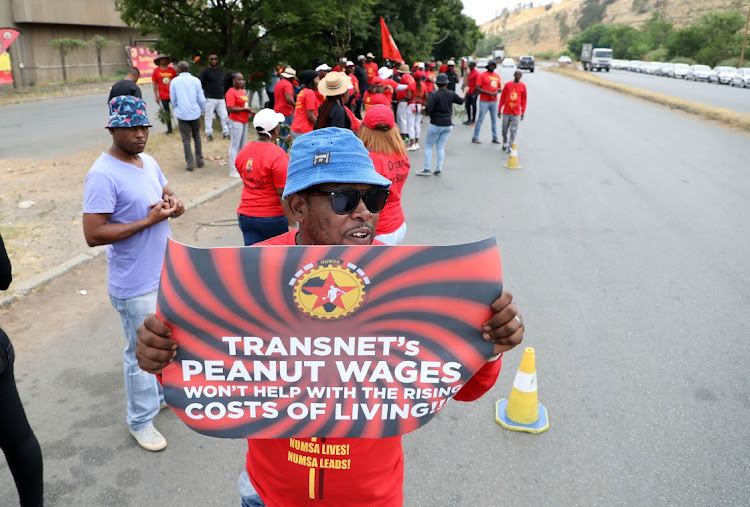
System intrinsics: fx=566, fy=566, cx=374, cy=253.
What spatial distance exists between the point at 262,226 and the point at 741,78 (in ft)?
133

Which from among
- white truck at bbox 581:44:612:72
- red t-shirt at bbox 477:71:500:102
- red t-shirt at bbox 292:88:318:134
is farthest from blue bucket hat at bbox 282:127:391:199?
white truck at bbox 581:44:612:72

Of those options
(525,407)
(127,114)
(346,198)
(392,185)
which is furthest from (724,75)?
(346,198)

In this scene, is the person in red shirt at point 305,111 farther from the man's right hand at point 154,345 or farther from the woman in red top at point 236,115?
the man's right hand at point 154,345

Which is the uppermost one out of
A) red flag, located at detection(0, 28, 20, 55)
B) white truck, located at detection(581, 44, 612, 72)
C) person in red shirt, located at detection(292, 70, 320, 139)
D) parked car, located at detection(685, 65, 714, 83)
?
white truck, located at detection(581, 44, 612, 72)

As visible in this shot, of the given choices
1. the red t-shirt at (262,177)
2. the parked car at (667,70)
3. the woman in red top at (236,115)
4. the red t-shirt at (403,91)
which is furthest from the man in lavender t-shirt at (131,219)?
the parked car at (667,70)

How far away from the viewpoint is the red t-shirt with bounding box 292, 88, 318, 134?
374 inches

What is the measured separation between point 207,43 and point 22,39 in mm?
19838

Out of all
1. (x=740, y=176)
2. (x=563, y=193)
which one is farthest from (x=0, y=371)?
(x=740, y=176)

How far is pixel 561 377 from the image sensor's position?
4188 mm

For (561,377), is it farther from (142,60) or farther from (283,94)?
(142,60)

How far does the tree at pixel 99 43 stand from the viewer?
105ft

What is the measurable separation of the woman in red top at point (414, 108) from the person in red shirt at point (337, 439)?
12.0m

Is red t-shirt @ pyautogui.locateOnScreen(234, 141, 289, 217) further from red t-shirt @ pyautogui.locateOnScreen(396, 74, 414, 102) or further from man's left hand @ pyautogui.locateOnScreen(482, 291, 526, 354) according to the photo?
red t-shirt @ pyautogui.locateOnScreen(396, 74, 414, 102)

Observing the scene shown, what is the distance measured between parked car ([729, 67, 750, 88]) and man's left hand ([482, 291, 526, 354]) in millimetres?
41758
